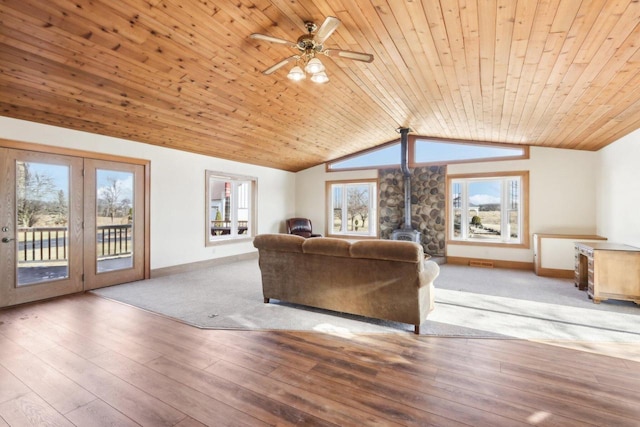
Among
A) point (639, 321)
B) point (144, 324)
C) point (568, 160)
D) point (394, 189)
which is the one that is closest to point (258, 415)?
point (144, 324)

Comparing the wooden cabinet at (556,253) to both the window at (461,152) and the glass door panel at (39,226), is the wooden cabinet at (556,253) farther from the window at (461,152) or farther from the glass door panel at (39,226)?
the glass door panel at (39,226)

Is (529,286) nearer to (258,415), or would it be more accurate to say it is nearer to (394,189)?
(394,189)

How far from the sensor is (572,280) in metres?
5.14

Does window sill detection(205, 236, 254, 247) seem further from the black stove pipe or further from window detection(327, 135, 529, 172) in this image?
the black stove pipe

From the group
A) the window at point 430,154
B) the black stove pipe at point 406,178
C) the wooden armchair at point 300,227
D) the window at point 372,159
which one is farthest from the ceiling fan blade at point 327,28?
the wooden armchair at point 300,227

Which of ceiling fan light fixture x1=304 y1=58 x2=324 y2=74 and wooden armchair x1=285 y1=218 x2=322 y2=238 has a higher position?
ceiling fan light fixture x1=304 y1=58 x2=324 y2=74

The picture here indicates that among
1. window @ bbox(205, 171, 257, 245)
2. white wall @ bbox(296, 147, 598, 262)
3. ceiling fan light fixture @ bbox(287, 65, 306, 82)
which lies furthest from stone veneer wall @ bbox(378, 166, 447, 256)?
ceiling fan light fixture @ bbox(287, 65, 306, 82)

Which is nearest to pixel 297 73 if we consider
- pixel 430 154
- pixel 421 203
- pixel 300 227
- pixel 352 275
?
pixel 352 275

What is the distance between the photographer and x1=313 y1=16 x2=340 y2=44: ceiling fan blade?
7.30ft

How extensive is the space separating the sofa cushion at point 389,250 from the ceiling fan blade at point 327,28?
1.91 m

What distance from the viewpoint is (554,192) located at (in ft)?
19.6

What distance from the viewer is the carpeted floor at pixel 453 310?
3.02 meters

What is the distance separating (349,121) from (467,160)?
3063 mm

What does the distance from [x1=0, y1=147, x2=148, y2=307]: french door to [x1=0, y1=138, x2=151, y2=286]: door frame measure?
0.05 metres
